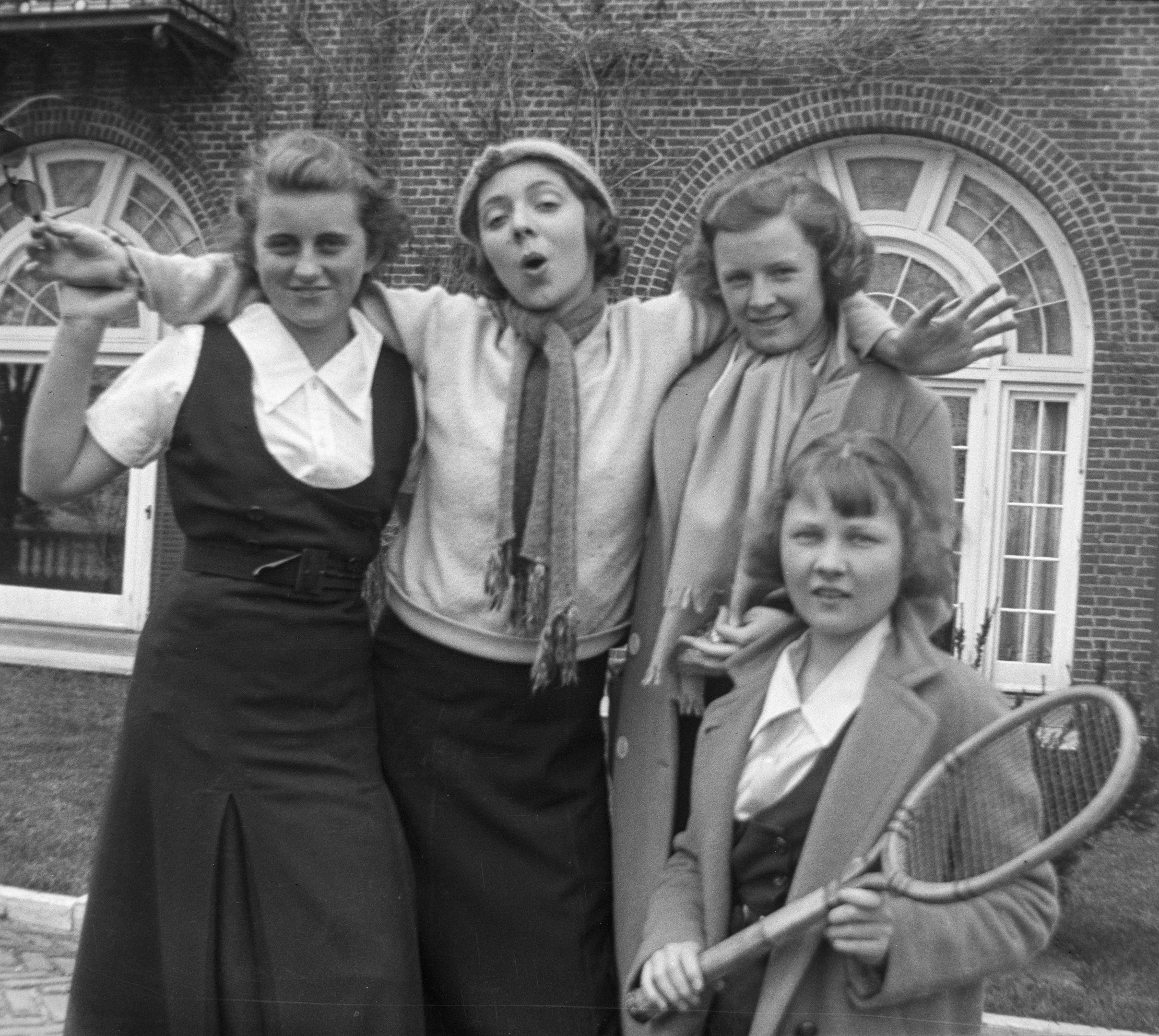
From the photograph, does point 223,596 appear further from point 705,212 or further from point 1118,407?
point 1118,407

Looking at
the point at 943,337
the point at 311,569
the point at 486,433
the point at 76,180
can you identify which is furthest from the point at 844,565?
the point at 76,180

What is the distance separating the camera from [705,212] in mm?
2512

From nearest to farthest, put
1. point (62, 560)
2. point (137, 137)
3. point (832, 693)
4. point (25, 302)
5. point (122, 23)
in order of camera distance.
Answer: point (832, 693) → point (122, 23) → point (137, 137) → point (25, 302) → point (62, 560)

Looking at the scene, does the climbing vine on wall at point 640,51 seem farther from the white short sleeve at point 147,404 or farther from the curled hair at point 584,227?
the white short sleeve at point 147,404

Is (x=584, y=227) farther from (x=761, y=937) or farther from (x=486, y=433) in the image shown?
(x=761, y=937)

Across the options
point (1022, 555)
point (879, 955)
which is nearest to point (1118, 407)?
point (1022, 555)

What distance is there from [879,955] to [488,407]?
1.23 m

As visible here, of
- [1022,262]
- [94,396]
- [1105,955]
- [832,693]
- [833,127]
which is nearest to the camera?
[832,693]

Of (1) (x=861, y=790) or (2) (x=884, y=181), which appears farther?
(2) (x=884, y=181)

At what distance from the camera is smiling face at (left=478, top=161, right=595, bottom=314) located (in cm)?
258

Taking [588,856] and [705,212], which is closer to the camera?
[705,212]

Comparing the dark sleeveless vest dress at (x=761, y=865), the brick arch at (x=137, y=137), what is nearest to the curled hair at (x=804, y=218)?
the dark sleeveless vest dress at (x=761, y=865)

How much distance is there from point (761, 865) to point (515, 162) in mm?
1381

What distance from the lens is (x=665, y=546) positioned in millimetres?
2527
